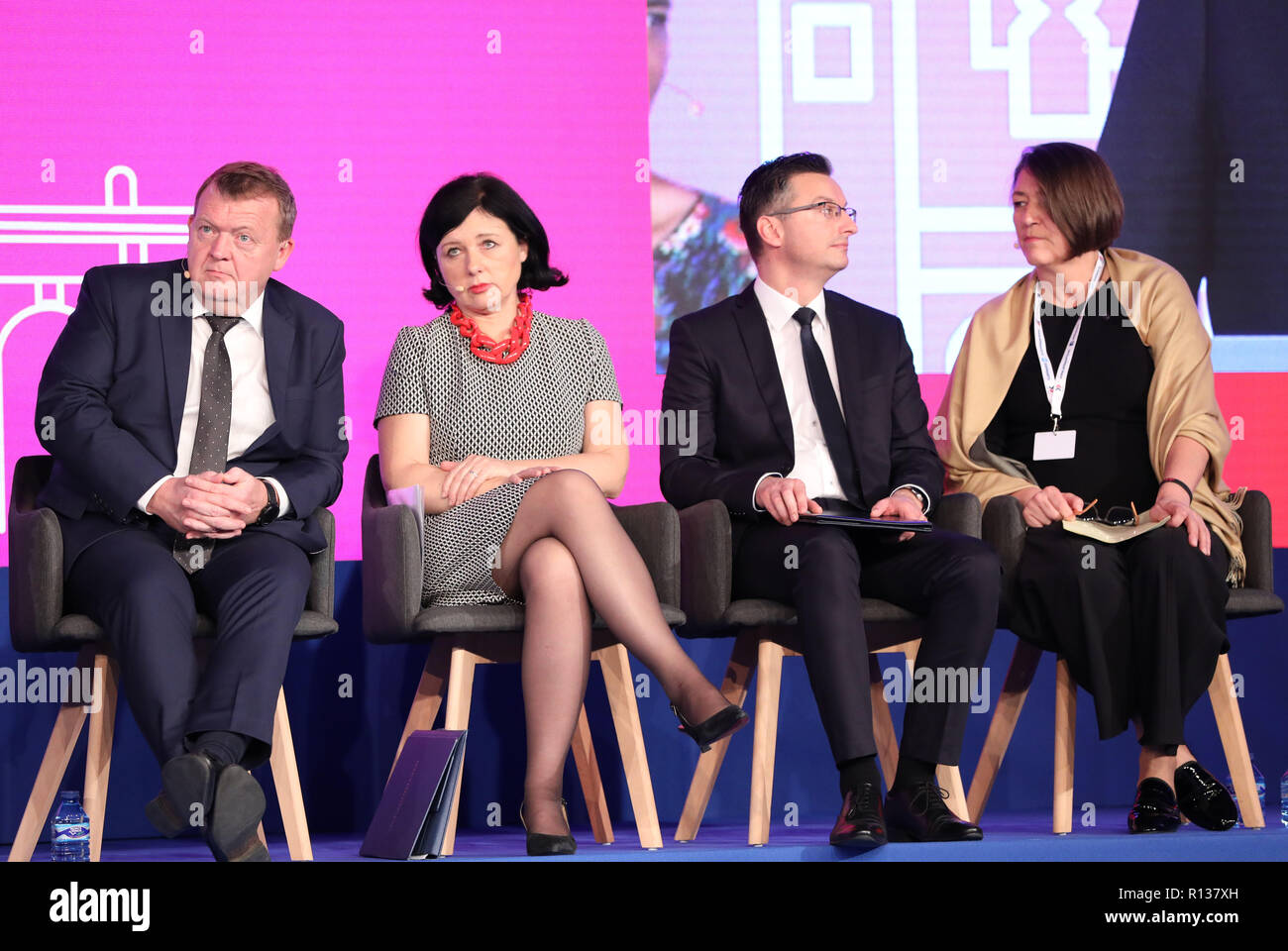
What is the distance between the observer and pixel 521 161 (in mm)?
4605

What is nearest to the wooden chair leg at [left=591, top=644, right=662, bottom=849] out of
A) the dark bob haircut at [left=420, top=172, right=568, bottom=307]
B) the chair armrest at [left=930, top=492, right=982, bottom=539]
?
the chair armrest at [left=930, top=492, right=982, bottom=539]

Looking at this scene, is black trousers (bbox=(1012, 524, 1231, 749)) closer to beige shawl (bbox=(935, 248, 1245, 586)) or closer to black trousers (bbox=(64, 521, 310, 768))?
beige shawl (bbox=(935, 248, 1245, 586))

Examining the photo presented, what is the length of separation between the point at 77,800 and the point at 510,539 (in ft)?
3.87

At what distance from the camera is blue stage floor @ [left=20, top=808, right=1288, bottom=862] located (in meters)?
3.01

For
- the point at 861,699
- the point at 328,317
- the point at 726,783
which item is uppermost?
the point at 328,317

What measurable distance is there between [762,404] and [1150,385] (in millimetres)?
936

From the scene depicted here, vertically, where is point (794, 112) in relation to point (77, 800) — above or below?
above

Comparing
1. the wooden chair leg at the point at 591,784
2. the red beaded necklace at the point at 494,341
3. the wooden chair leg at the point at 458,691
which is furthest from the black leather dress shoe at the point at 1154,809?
the red beaded necklace at the point at 494,341

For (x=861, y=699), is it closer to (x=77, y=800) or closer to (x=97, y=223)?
(x=77, y=800)

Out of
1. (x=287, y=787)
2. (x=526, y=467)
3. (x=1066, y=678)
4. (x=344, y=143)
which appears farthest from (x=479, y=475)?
(x=344, y=143)

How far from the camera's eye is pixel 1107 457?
371 cm

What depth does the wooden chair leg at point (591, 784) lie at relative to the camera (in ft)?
11.4

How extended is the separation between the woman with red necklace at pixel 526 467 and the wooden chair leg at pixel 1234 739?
4.10ft
